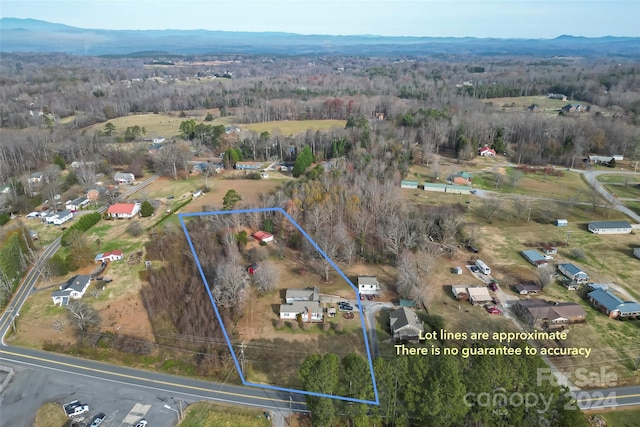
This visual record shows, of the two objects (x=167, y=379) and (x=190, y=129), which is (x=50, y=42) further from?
(x=167, y=379)

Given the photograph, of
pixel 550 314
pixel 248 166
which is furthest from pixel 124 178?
pixel 550 314

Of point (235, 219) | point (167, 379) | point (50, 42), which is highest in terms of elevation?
point (50, 42)

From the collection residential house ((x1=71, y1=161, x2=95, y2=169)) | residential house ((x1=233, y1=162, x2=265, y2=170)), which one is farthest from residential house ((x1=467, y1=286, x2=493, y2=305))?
residential house ((x1=71, y1=161, x2=95, y2=169))

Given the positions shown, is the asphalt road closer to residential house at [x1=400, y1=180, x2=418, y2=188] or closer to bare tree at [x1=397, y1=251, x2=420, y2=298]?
bare tree at [x1=397, y1=251, x2=420, y2=298]

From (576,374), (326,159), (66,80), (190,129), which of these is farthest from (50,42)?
(576,374)

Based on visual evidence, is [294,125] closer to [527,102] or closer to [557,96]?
[527,102]

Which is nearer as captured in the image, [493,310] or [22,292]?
[493,310]

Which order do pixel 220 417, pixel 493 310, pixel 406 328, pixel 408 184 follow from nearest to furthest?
pixel 220 417 → pixel 406 328 → pixel 493 310 → pixel 408 184
